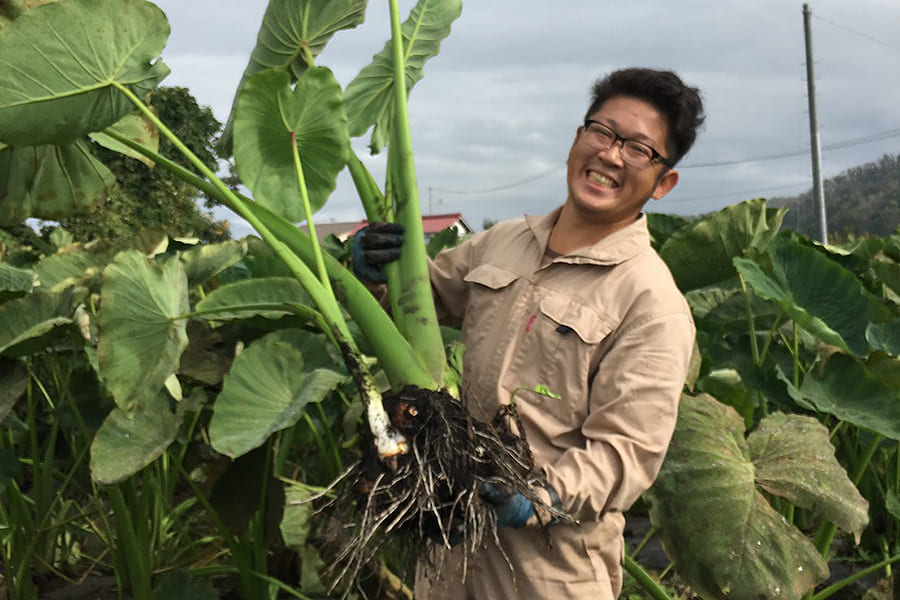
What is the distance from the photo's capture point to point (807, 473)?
1880 mm

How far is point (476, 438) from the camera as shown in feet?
4.69

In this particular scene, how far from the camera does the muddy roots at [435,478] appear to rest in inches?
53.7

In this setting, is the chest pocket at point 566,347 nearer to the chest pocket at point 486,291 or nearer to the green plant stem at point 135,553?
the chest pocket at point 486,291

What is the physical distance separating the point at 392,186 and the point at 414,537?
2.10ft

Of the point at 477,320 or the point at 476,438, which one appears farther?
the point at 477,320

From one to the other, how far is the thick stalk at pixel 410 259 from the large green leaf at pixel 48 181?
36.0 inches

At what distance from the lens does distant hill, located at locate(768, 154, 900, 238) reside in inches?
1575

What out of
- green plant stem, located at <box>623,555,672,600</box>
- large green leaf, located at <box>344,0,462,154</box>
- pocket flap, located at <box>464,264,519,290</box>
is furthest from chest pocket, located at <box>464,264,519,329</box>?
green plant stem, located at <box>623,555,672,600</box>

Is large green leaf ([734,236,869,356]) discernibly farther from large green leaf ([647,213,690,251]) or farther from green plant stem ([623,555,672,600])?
green plant stem ([623,555,672,600])

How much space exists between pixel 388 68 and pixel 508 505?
1003mm

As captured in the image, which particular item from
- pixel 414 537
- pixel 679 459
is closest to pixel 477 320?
pixel 414 537

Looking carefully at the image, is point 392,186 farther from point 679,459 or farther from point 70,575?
point 70,575

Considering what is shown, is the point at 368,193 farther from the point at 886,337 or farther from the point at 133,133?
the point at 886,337

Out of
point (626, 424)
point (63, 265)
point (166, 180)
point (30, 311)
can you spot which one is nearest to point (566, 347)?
point (626, 424)
